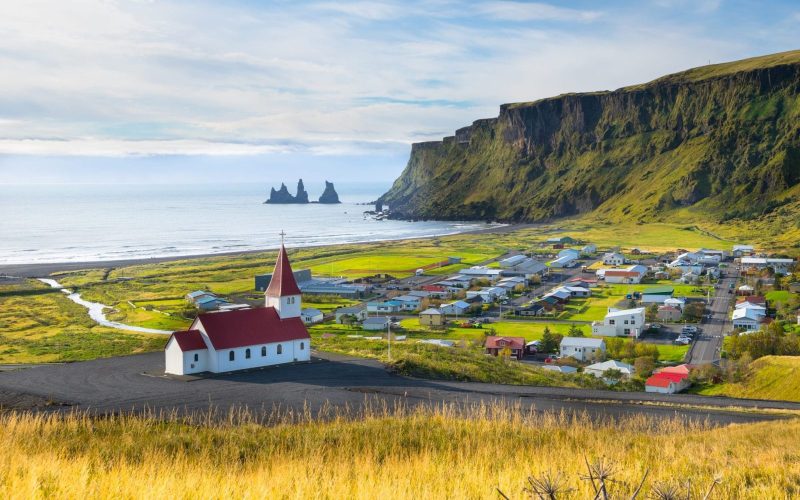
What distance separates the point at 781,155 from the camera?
15062 centimetres

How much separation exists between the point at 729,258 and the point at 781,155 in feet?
226

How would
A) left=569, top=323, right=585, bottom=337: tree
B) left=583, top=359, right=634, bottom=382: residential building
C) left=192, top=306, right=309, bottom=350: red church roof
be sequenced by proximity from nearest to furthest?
left=192, top=306, right=309, bottom=350: red church roof
left=583, top=359, right=634, bottom=382: residential building
left=569, top=323, right=585, bottom=337: tree

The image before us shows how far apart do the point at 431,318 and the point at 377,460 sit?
47.1 metres

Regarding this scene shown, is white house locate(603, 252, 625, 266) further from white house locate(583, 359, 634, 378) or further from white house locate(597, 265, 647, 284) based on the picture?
white house locate(583, 359, 634, 378)

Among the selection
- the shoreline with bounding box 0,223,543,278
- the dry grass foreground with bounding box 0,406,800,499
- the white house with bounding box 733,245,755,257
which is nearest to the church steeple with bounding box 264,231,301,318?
the dry grass foreground with bounding box 0,406,800,499

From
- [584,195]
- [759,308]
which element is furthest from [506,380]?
[584,195]

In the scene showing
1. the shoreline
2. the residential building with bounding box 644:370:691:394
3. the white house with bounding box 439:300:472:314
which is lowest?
the residential building with bounding box 644:370:691:394

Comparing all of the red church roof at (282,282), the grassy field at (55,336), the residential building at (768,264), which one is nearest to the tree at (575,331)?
the red church roof at (282,282)

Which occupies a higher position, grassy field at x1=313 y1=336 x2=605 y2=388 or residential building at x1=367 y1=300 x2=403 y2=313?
grassy field at x1=313 y1=336 x2=605 y2=388

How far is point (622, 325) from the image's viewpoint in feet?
173

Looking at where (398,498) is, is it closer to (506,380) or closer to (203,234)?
(506,380)

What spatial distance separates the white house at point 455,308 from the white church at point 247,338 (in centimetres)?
2872

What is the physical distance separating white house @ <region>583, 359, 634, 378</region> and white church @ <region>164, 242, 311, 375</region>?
1694 centimetres

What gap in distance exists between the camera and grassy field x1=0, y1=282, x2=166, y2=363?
36.6 m
